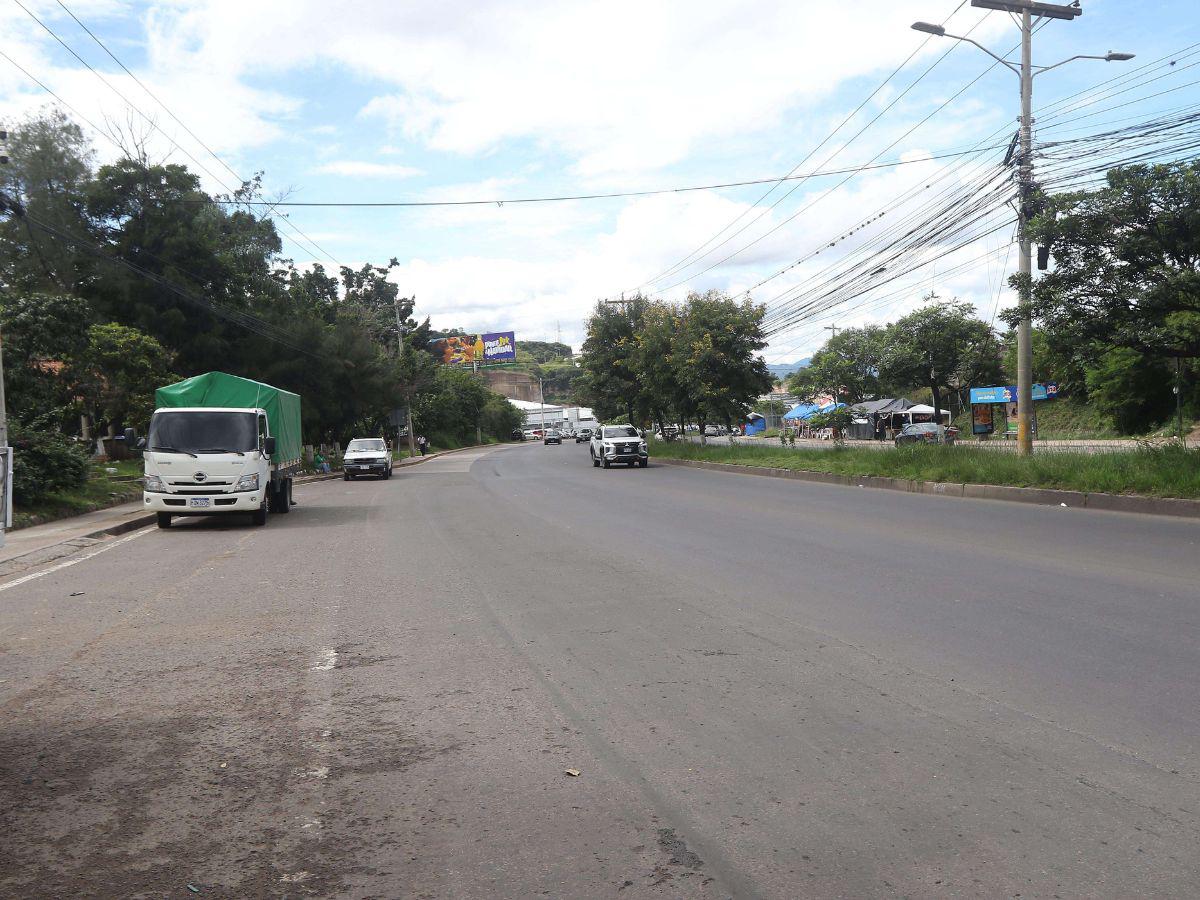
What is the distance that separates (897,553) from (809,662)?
200 inches

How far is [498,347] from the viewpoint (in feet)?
362

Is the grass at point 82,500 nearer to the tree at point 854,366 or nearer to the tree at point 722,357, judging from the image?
the tree at point 722,357

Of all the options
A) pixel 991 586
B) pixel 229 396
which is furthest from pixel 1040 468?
pixel 229 396

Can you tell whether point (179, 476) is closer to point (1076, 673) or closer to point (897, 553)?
point (897, 553)

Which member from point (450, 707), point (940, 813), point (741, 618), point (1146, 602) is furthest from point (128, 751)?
point (1146, 602)

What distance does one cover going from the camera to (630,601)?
834cm

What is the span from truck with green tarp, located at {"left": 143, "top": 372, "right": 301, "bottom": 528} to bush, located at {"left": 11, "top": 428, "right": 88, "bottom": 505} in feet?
7.71

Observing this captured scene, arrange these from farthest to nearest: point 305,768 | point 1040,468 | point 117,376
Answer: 1. point 117,376
2. point 1040,468
3. point 305,768

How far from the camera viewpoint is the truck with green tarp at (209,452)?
16.2 meters

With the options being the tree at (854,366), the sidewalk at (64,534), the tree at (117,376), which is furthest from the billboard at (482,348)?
the sidewalk at (64,534)

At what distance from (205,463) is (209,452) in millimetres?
222

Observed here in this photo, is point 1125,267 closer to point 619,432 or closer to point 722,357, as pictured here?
point 722,357

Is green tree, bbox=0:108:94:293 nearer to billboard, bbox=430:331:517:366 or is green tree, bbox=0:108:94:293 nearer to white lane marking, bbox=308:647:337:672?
white lane marking, bbox=308:647:337:672

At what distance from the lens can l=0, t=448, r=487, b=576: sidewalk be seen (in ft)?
40.7
